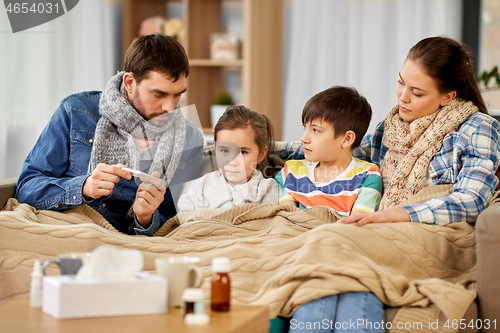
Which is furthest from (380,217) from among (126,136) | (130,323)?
(126,136)

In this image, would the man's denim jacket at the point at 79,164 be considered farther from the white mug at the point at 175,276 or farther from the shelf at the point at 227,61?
the shelf at the point at 227,61

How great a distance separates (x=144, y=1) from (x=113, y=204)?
1892 mm

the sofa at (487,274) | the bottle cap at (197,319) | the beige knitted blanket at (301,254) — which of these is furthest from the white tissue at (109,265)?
the sofa at (487,274)

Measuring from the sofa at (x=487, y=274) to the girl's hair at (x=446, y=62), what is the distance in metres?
0.44

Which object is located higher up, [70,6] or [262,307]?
[70,6]

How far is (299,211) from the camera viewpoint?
141 cm

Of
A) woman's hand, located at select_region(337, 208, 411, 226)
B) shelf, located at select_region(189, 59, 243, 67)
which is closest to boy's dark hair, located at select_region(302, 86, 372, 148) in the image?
woman's hand, located at select_region(337, 208, 411, 226)

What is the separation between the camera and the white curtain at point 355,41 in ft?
9.62

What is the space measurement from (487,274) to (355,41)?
2104 millimetres

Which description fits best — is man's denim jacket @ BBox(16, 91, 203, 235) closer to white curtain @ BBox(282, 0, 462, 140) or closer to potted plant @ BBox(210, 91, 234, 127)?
potted plant @ BBox(210, 91, 234, 127)

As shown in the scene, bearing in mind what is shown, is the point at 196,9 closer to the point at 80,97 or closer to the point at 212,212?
the point at 80,97

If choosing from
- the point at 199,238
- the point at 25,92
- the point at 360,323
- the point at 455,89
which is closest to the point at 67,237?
the point at 199,238

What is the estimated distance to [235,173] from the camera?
5.32 ft

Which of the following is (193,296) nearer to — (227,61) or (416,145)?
(416,145)
